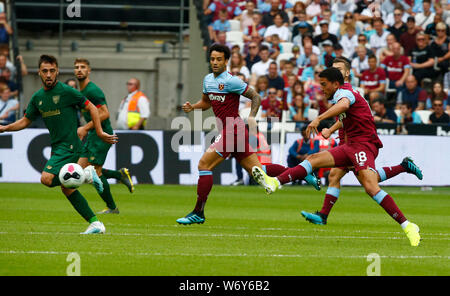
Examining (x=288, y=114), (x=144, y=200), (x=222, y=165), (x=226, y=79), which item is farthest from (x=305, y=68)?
(x=226, y=79)

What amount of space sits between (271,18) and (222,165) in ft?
23.2

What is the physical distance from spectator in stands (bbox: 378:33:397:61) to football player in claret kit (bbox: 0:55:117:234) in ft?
50.6

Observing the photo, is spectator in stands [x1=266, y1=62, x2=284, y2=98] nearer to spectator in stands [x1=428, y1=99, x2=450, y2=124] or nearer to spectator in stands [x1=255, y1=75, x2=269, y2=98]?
spectator in stands [x1=255, y1=75, x2=269, y2=98]

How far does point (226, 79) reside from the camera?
12547mm

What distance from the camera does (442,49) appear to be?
2517 centimetres

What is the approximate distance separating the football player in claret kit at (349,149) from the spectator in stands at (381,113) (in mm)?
11470

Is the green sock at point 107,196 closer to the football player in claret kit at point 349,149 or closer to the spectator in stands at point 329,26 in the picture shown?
the football player in claret kit at point 349,149

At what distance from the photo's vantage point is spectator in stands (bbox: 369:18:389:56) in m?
26.1

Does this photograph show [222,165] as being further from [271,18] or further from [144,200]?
[271,18]

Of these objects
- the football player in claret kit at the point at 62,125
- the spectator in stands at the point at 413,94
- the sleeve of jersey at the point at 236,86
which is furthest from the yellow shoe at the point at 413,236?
the spectator in stands at the point at 413,94

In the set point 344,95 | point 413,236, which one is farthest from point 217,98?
point 413,236

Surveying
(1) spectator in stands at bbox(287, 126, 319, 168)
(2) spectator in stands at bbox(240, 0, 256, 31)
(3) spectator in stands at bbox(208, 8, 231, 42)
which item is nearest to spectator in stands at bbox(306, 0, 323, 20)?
(2) spectator in stands at bbox(240, 0, 256, 31)

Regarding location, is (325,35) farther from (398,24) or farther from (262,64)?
(398,24)

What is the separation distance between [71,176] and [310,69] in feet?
51.1
